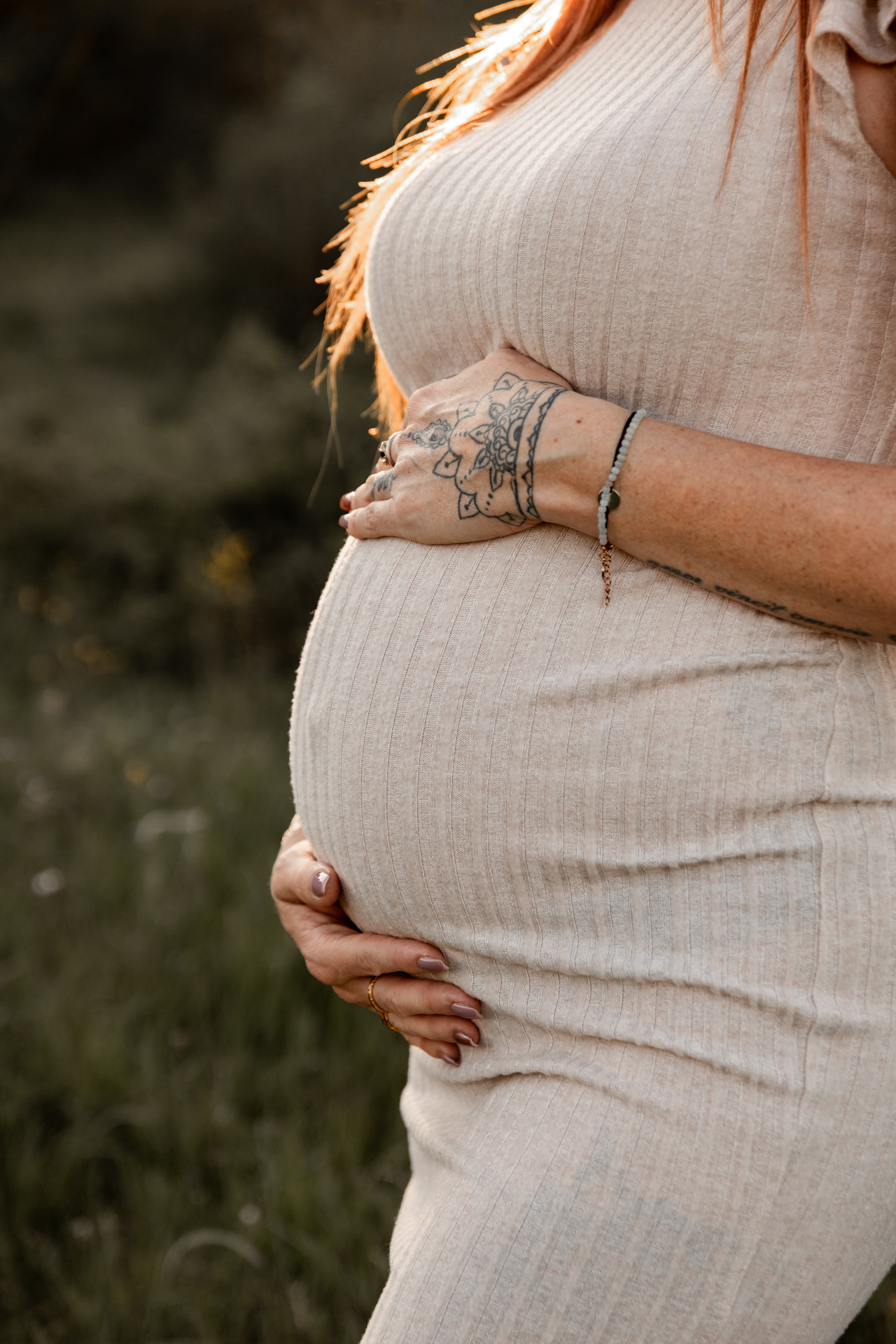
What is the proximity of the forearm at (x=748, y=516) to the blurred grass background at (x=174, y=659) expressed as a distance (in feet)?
5.31

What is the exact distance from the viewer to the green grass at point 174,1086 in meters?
2.02

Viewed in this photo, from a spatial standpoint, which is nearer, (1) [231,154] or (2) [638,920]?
(2) [638,920]

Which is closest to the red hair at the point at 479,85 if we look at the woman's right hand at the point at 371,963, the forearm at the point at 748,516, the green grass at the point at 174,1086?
the forearm at the point at 748,516

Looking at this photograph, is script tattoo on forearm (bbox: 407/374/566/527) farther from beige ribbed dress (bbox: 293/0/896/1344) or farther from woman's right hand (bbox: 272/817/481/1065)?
woman's right hand (bbox: 272/817/481/1065)

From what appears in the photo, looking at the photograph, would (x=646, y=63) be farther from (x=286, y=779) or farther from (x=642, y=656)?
(x=286, y=779)

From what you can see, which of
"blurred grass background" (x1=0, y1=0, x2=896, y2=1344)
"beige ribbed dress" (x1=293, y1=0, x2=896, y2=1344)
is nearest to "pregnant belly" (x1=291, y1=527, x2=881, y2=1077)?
"beige ribbed dress" (x1=293, y1=0, x2=896, y2=1344)

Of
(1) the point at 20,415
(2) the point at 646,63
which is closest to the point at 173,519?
(1) the point at 20,415

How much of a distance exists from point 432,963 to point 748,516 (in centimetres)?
54

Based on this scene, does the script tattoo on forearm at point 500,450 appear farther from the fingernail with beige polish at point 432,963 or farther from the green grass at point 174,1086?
the green grass at point 174,1086

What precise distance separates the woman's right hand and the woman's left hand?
42 cm

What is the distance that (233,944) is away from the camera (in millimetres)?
2906

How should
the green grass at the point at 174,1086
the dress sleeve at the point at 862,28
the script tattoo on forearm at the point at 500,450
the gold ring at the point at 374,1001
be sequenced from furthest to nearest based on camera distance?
the green grass at the point at 174,1086
the gold ring at the point at 374,1001
the script tattoo on forearm at the point at 500,450
the dress sleeve at the point at 862,28

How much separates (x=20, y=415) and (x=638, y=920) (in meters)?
5.59

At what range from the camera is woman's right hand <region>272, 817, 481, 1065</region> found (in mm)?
1089
